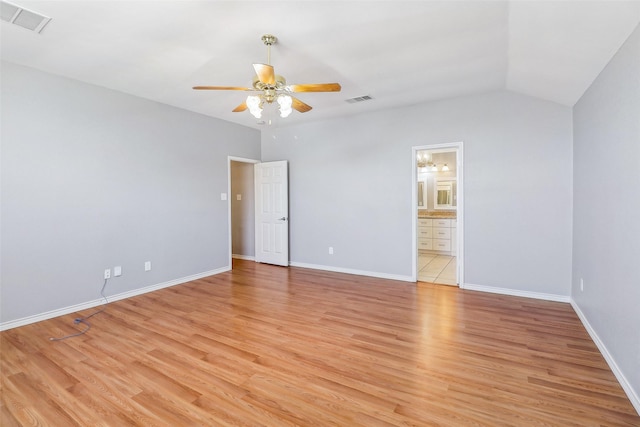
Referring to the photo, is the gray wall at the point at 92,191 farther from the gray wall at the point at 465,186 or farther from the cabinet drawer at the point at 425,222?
the cabinet drawer at the point at 425,222

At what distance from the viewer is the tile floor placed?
4.76 meters

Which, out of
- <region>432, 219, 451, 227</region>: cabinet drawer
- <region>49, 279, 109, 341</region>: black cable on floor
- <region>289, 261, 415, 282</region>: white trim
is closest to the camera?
<region>49, 279, 109, 341</region>: black cable on floor

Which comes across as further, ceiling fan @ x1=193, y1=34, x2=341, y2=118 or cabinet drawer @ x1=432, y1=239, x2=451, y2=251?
cabinet drawer @ x1=432, y1=239, x2=451, y2=251

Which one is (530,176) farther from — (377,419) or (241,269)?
(241,269)

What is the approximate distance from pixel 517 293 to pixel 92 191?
18.3 feet

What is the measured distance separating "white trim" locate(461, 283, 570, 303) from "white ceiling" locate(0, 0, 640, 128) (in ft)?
7.71

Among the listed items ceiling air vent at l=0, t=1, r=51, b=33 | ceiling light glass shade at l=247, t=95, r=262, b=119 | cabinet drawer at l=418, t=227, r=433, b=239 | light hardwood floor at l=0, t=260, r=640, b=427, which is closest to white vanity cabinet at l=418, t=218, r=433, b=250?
cabinet drawer at l=418, t=227, r=433, b=239

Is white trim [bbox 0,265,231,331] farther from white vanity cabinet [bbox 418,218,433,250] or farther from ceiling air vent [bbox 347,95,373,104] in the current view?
white vanity cabinet [bbox 418,218,433,250]

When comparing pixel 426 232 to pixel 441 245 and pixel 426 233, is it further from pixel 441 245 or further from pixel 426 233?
pixel 441 245

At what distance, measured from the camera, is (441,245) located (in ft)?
22.2

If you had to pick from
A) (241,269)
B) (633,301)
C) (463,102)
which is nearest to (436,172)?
(463,102)

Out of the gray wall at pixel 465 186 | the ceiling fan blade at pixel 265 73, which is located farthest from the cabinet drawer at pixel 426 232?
the ceiling fan blade at pixel 265 73

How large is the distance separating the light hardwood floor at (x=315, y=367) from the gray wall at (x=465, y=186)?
0.72 meters

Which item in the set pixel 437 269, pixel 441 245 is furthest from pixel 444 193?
pixel 437 269
